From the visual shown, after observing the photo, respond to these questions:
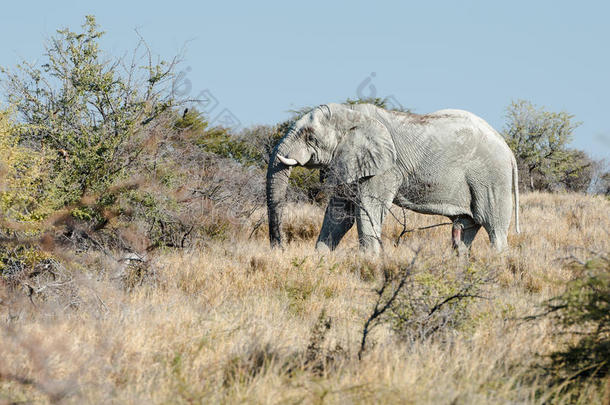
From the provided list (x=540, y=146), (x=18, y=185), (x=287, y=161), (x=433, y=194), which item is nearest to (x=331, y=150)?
(x=287, y=161)

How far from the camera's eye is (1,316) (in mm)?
7078

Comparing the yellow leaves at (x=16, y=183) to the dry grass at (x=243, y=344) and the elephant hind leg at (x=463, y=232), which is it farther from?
the elephant hind leg at (x=463, y=232)

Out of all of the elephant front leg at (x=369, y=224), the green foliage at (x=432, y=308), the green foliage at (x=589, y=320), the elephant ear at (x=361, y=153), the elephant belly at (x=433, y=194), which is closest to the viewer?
the green foliage at (x=589, y=320)

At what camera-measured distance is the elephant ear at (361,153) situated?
11172 mm

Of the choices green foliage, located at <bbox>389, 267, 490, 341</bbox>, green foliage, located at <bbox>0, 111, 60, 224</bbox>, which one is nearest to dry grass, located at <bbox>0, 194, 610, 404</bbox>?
green foliage, located at <bbox>389, 267, 490, 341</bbox>

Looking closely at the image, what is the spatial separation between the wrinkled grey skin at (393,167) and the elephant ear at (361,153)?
13 mm

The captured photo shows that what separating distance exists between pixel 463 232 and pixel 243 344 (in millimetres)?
6958

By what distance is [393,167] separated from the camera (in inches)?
448

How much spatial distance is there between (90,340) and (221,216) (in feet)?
22.8

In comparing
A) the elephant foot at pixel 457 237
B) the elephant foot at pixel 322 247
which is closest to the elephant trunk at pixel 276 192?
the elephant foot at pixel 322 247

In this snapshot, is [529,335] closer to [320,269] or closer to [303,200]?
[320,269]

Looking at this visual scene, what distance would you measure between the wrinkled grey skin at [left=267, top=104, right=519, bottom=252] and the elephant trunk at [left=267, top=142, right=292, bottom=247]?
1 centimetres

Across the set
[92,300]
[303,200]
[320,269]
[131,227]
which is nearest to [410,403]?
[92,300]

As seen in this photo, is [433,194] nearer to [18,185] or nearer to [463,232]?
[463,232]
